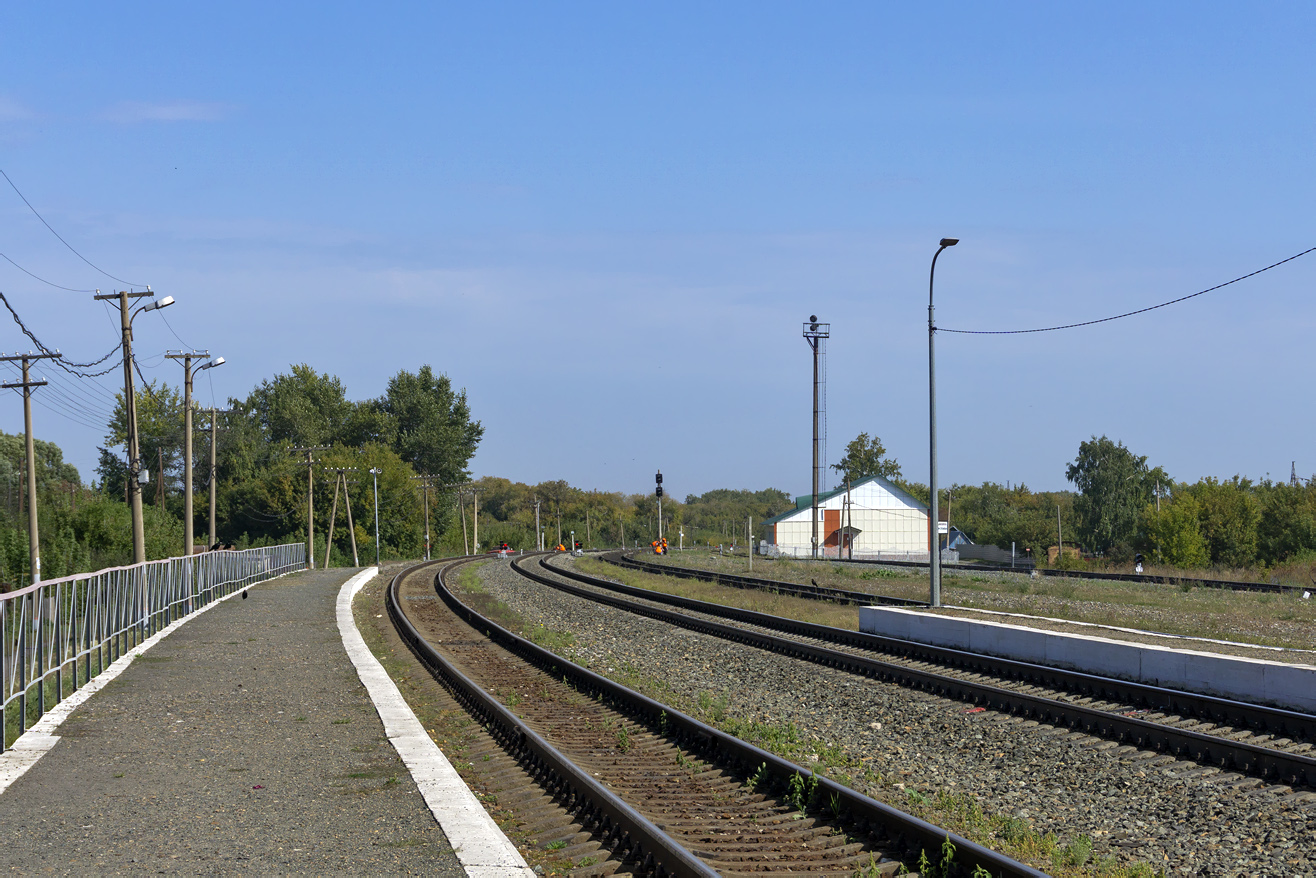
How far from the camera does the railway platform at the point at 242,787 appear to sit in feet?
21.7

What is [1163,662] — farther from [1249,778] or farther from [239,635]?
[239,635]

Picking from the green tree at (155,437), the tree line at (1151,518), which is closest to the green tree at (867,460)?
the tree line at (1151,518)

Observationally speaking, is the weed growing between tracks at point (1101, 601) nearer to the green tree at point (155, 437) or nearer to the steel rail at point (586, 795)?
the steel rail at point (586, 795)

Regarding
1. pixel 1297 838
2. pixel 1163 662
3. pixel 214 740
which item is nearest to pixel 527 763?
pixel 214 740

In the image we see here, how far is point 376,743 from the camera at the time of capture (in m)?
10.4

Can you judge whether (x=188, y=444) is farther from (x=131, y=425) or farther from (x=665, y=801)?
(x=665, y=801)

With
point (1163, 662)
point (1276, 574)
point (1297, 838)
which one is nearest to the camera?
point (1297, 838)

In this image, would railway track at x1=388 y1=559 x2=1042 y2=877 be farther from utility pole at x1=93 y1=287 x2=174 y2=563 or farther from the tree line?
the tree line

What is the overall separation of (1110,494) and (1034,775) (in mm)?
91299

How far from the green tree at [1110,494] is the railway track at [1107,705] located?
265ft

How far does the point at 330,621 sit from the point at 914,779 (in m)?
17.6

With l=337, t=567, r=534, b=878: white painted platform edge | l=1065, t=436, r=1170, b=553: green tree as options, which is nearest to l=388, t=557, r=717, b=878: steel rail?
l=337, t=567, r=534, b=878: white painted platform edge

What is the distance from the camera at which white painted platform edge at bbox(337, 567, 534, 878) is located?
6539mm

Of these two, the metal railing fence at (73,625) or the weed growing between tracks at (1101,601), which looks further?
the weed growing between tracks at (1101,601)
